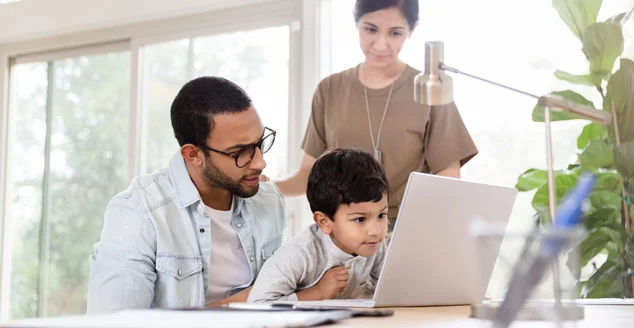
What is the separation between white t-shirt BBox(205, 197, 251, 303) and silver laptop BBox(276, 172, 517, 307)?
550 mm

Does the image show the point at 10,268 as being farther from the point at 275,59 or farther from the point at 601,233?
the point at 601,233

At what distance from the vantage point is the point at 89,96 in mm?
4457

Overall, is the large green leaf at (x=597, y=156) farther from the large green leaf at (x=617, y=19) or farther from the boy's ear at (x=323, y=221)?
the boy's ear at (x=323, y=221)

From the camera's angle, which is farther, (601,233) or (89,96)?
(89,96)

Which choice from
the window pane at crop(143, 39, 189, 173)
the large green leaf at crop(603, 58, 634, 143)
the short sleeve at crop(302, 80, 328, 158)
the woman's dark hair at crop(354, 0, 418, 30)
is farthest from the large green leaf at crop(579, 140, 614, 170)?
the window pane at crop(143, 39, 189, 173)

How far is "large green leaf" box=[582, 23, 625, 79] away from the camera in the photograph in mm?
2725

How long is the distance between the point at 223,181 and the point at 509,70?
66.6 inches

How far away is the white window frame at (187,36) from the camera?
11.9ft

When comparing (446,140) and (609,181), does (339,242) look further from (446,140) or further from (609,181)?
(609,181)

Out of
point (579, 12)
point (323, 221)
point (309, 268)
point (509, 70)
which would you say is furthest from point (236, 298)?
point (509, 70)

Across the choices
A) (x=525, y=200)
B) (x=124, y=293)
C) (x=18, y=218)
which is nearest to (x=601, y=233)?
(x=525, y=200)

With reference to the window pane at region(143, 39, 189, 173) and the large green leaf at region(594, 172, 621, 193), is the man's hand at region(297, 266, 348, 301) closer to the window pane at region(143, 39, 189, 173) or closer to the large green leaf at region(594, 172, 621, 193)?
the large green leaf at region(594, 172, 621, 193)

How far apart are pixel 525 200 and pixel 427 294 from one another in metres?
1.84

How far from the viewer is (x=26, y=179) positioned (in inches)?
186
